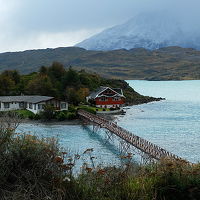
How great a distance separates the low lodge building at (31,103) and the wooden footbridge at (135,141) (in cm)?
482

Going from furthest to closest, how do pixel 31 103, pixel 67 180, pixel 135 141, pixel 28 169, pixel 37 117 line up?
1. pixel 31 103
2. pixel 37 117
3. pixel 135 141
4. pixel 28 169
5. pixel 67 180

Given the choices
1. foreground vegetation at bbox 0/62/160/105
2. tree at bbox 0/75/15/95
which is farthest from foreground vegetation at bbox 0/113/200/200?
tree at bbox 0/75/15/95

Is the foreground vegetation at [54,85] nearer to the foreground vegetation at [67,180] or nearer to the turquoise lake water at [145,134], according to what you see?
the turquoise lake water at [145,134]

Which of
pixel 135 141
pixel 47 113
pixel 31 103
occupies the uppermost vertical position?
pixel 31 103

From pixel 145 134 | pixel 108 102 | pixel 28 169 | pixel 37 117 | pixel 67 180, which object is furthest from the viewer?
pixel 108 102

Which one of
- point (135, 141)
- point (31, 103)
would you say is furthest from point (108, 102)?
point (135, 141)

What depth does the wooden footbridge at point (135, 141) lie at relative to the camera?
2897 cm

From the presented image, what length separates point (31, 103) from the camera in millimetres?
67062

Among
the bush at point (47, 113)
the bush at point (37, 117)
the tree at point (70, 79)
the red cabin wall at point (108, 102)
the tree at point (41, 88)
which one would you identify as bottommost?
the bush at point (37, 117)

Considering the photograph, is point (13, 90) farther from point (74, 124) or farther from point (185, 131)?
point (185, 131)

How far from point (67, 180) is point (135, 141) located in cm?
2645

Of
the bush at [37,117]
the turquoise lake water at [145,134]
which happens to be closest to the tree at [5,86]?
the bush at [37,117]

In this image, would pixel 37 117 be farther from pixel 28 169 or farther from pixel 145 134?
pixel 28 169

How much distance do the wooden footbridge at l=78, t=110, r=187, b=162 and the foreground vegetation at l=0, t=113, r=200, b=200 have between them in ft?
11.6
